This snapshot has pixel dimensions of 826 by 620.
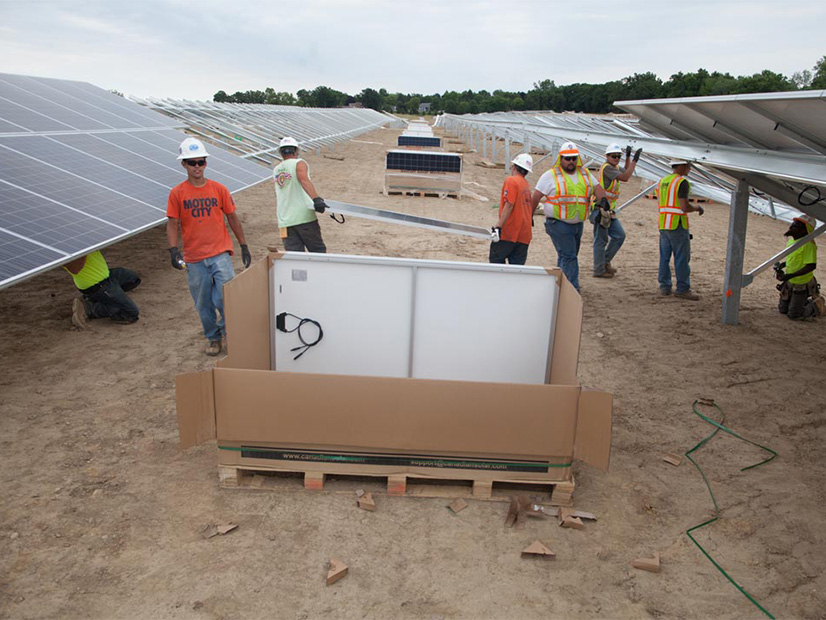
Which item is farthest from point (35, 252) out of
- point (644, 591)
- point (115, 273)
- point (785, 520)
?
point (785, 520)

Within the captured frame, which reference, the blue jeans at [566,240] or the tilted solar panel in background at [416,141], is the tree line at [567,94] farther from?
the blue jeans at [566,240]

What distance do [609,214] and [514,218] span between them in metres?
2.60

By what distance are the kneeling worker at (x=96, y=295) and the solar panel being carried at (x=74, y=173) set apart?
446 mm

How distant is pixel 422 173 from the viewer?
14562 millimetres

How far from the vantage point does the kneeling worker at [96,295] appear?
20.0 ft

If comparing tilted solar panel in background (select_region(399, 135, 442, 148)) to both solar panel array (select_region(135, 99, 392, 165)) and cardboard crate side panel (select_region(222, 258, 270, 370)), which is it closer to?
solar panel array (select_region(135, 99, 392, 165))

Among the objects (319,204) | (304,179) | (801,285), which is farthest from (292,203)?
(801,285)

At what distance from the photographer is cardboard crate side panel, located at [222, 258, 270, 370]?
394 centimetres

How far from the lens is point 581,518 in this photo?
3621 millimetres

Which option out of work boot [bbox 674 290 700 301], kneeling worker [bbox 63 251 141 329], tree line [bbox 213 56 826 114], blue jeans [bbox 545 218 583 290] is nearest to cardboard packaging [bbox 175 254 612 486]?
kneeling worker [bbox 63 251 141 329]

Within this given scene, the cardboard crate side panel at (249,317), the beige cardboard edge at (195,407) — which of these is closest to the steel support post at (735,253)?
the cardboard crate side panel at (249,317)

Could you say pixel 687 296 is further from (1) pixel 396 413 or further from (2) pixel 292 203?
(1) pixel 396 413

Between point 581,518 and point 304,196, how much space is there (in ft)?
14.1

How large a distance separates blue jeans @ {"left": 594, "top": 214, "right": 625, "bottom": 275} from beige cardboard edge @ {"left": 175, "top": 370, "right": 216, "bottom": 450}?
252 inches
